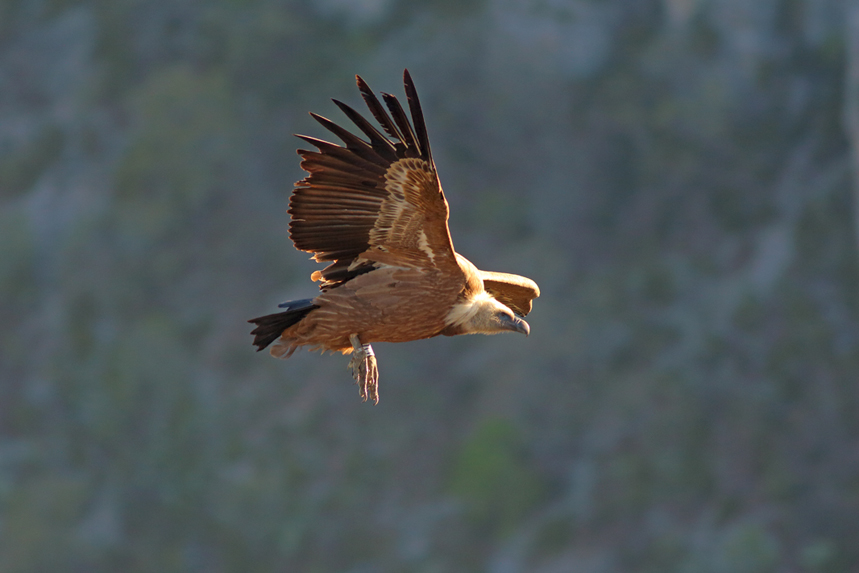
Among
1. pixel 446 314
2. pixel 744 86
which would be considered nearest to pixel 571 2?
pixel 744 86

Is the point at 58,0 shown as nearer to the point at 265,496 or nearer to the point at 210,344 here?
the point at 210,344

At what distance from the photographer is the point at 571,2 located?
3131 centimetres

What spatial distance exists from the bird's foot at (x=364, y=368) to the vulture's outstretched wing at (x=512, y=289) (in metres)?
1.30

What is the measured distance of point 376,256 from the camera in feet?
23.9

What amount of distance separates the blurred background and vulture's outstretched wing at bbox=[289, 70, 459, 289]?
22489 millimetres

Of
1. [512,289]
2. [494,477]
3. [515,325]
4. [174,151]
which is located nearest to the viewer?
[515,325]

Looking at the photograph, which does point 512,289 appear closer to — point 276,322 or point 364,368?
point 364,368

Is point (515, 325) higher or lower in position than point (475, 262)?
lower

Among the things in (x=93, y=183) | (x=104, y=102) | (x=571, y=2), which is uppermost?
(x=571, y=2)

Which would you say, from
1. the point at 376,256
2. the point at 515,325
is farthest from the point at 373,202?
the point at 515,325

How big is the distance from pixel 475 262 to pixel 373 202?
23783 mm

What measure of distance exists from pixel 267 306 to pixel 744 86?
14372mm

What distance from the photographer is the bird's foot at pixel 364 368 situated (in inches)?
281

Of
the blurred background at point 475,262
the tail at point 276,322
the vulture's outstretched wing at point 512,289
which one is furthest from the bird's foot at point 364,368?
the blurred background at point 475,262
